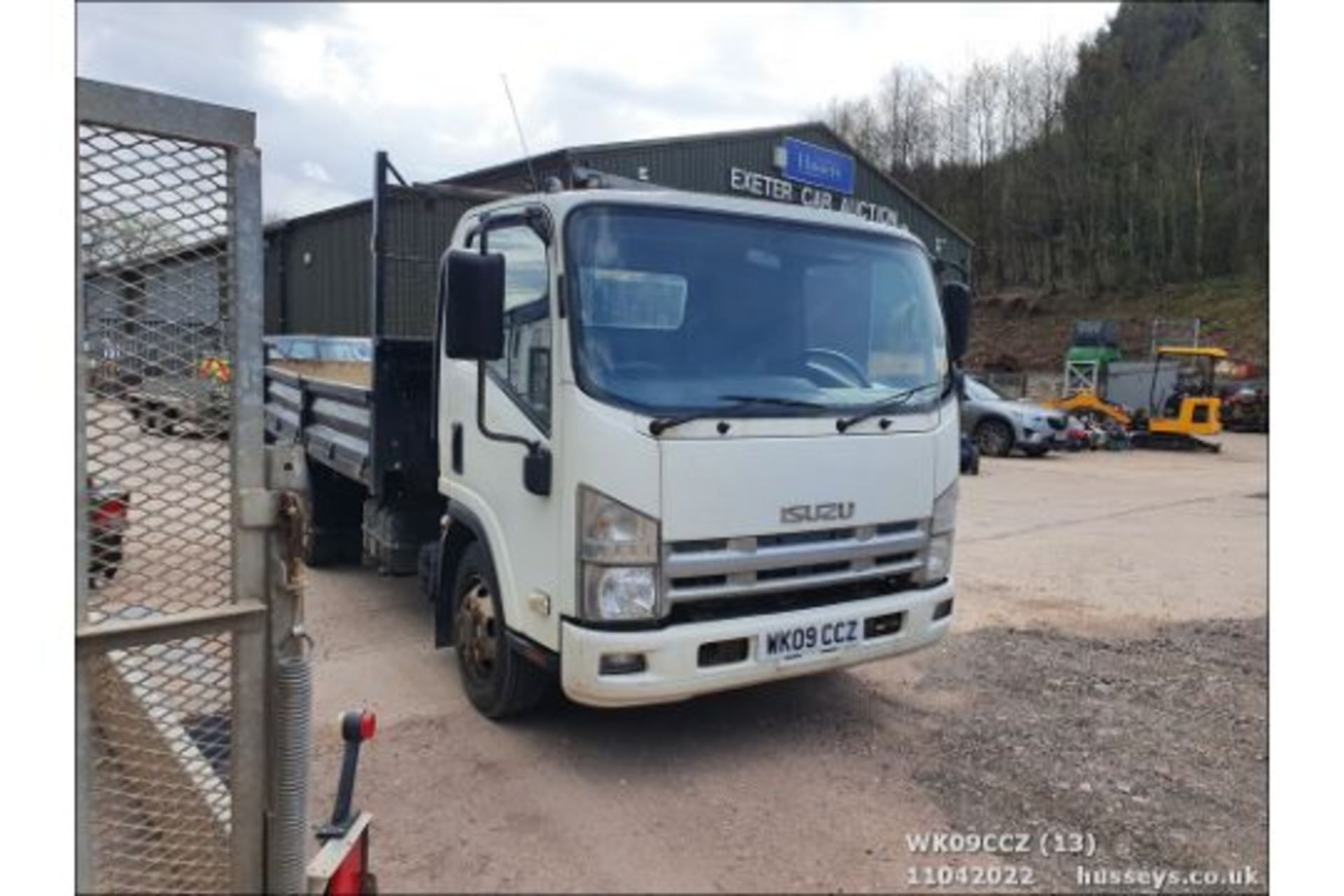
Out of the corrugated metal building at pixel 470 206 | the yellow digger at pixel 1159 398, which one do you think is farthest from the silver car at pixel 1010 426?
the yellow digger at pixel 1159 398

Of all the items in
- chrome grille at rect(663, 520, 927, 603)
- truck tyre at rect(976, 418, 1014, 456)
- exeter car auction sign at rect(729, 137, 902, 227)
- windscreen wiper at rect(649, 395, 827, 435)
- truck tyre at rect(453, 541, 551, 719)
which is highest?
exeter car auction sign at rect(729, 137, 902, 227)

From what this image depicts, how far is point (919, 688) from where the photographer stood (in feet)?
14.7

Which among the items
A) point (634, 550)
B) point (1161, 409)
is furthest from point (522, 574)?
point (1161, 409)

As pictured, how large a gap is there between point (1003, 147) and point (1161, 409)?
57.9ft

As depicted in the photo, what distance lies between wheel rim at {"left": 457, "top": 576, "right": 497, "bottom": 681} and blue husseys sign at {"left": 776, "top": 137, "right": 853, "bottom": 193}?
2410mm

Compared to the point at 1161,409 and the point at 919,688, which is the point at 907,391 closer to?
the point at 919,688

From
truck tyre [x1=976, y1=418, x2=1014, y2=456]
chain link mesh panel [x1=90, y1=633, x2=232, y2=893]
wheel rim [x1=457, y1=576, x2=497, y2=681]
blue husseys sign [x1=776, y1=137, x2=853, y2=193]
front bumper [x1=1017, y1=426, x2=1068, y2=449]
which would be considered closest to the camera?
chain link mesh panel [x1=90, y1=633, x2=232, y2=893]

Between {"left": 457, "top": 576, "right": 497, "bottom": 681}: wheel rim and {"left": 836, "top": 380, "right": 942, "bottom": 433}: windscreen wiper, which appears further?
{"left": 457, "top": 576, "right": 497, "bottom": 681}: wheel rim

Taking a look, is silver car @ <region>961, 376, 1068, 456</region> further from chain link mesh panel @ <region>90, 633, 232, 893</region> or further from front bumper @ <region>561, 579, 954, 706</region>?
chain link mesh panel @ <region>90, 633, 232, 893</region>

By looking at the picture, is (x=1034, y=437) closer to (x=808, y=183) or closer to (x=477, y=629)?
(x=808, y=183)

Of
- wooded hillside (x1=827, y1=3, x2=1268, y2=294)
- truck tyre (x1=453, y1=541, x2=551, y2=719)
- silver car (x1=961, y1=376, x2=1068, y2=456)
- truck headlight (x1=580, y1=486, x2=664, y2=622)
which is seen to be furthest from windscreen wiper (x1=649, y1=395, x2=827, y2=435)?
wooded hillside (x1=827, y1=3, x2=1268, y2=294)

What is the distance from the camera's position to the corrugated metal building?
4.53m

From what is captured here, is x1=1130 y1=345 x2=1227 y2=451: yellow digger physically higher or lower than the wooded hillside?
lower

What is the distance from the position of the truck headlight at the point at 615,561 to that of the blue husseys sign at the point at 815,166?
6.89ft
